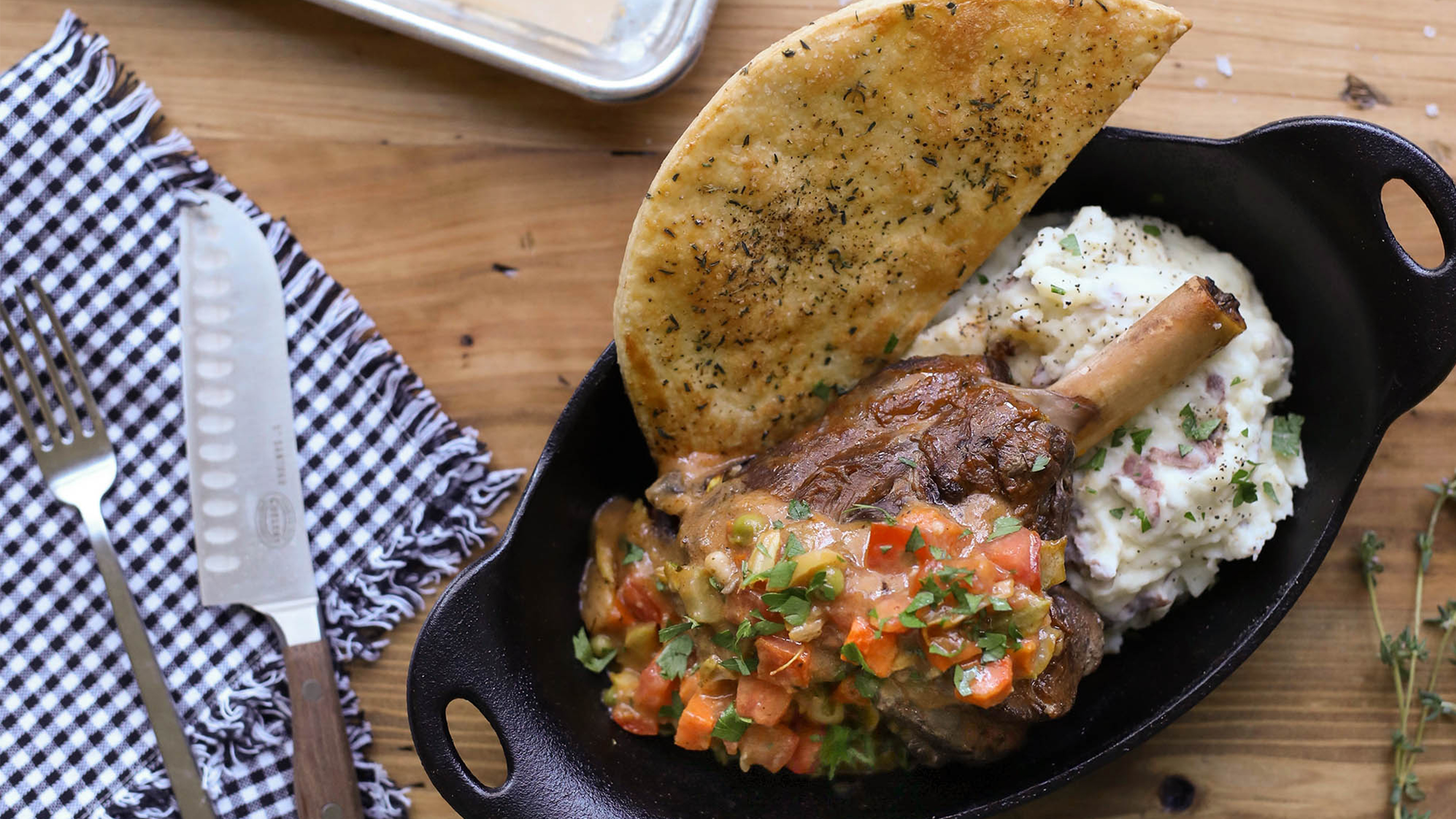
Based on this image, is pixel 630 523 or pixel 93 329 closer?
Answer: pixel 630 523

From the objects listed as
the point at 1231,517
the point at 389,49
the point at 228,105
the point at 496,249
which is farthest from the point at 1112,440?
the point at 228,105

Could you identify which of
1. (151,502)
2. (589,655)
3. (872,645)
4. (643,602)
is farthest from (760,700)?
(151,502)

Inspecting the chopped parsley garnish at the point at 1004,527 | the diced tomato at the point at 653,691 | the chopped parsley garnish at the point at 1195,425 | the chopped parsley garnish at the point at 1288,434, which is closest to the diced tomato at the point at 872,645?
the chopped parsley garnish at the point at 1004,527

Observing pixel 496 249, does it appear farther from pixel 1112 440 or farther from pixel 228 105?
pixel 1112 440

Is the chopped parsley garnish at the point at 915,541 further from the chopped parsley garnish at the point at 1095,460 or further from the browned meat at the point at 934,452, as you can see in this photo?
the chopped parsley garnish at the point at 1095,460

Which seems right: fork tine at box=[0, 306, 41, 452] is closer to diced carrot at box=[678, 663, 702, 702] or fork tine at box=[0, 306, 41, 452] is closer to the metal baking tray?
the metal baking tray

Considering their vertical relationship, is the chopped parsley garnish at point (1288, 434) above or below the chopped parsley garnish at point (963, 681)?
above
